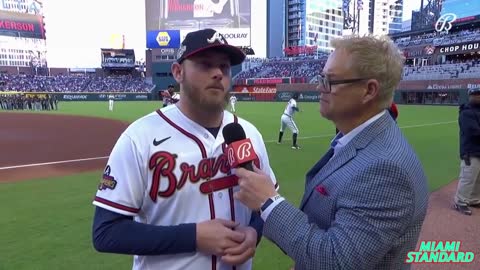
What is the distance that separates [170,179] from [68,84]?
7466cm

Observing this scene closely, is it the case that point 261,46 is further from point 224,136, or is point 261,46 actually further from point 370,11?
point 224,136

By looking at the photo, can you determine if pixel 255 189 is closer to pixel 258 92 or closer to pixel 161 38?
pixel 258 92

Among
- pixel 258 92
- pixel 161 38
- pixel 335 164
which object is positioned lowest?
pixel 258 92

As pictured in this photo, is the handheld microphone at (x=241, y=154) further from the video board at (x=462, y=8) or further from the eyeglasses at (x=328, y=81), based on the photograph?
the video board at (x=462, y=8)

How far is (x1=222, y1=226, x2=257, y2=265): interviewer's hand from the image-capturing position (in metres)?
1.72

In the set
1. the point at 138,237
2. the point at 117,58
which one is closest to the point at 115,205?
the point at 138,237

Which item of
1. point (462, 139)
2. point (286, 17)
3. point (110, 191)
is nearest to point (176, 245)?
point (110, 191)

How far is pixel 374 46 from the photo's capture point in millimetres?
1698

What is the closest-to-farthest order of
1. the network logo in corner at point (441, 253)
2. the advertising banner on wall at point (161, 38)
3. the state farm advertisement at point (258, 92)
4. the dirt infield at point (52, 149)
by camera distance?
Answer: 1. the network logo in corner at point (441, 253)
2. the dirt infield at point (52, 149)
3. the state farm advertisement at point (258, 92)
4. the advertising banner on wall at point (161, 38)

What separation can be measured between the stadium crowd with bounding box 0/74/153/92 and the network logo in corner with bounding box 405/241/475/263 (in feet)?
218

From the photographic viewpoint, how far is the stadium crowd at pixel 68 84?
6419 centimetres

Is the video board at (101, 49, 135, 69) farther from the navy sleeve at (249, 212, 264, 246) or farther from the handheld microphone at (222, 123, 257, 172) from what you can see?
the handheld microphone at (222, 123, 257, 172)

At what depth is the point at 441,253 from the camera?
15.6 ft

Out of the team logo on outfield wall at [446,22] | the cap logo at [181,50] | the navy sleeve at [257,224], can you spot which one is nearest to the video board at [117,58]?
the team logo on outfield wall at [446,22]
